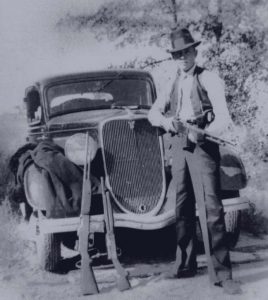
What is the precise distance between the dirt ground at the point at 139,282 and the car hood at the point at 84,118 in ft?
4.43

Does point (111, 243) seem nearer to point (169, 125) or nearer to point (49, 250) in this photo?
point (49, 250)

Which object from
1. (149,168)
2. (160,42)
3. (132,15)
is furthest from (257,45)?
(149,168)

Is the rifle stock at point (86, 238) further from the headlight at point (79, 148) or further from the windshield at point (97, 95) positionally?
the windshield at point (97, 95)

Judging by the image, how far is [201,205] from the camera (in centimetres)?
407

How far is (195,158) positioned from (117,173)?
Result: 937mm

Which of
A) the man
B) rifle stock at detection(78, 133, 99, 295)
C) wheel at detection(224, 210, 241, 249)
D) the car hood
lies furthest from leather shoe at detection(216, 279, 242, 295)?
the car hood

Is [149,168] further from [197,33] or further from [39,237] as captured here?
[197,33]

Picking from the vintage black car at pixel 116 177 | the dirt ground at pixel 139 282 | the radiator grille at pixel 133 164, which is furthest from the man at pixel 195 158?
the radiator grille at pixel 133 164

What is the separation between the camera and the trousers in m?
3.96

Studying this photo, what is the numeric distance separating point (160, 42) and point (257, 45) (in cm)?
152

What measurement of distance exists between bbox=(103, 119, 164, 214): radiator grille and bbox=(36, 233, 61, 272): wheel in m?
0.66

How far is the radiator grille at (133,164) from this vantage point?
186 inches

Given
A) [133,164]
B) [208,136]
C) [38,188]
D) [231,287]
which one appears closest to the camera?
[231,287]

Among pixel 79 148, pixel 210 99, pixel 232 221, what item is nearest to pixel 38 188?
pixel 79 148
